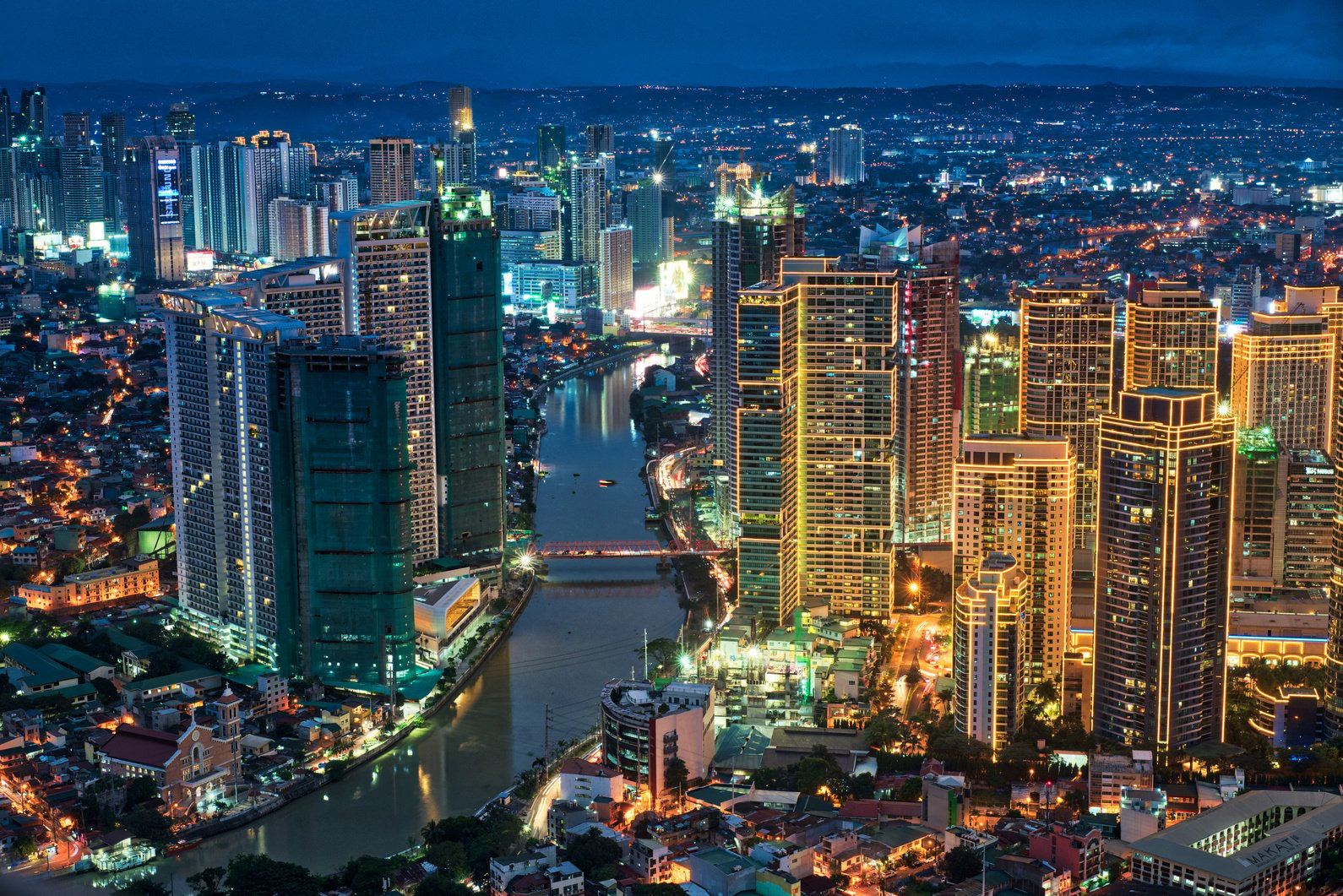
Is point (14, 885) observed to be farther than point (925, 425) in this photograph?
No

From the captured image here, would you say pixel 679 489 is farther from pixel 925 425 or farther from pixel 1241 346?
pixel 1241 346

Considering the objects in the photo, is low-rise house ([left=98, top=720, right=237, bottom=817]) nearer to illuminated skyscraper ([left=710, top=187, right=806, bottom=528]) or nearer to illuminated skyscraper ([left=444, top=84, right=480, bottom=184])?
illuminated skyscraper ([left=710, top=187, right=806, bottom=528])

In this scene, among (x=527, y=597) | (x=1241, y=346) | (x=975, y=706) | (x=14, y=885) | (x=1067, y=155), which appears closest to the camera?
(x=14, y=885)

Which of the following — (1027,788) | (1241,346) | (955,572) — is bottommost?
(1027,788)

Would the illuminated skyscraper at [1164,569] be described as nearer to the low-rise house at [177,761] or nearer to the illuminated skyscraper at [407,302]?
the low-rise house at [177,761]

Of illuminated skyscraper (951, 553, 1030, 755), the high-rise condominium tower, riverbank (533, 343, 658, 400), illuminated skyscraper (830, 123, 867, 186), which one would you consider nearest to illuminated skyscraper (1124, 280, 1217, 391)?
the high-rise condominium tower

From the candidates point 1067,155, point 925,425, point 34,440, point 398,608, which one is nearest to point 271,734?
point 398,608

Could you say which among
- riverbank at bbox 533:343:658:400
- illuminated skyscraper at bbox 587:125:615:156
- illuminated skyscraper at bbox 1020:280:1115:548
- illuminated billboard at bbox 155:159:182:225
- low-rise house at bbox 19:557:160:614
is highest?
illuminated skyscraper at bbox 587:125:615:156
